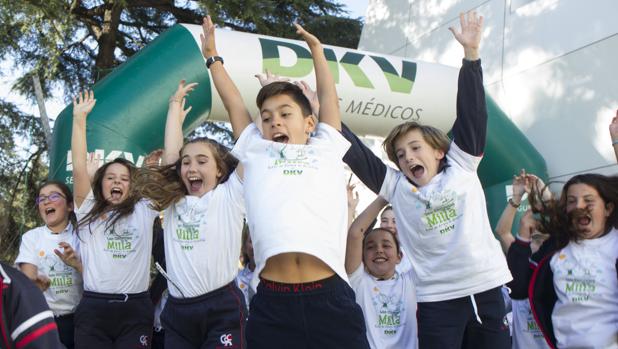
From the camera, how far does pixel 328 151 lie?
9.40 ft

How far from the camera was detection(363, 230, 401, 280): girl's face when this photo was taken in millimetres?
4188

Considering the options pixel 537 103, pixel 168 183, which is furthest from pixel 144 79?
pixel 537 103

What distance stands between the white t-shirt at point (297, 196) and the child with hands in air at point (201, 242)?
1.96 feet

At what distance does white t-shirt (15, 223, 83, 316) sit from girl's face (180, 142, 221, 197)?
3.43ft

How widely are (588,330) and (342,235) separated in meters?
1.45

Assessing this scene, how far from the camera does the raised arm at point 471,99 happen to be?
128 inches

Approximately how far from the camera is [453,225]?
10.5ft

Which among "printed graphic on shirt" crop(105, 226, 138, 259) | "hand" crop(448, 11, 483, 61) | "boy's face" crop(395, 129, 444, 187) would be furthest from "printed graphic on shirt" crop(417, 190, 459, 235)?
"printed graphic on shirt" crop(105, 226, 138, 259)

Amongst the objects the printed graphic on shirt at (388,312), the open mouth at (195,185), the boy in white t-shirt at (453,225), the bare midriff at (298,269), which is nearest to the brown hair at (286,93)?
the boy in white t-shirt at (453,225)

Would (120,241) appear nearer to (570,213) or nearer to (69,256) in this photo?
(69,256)

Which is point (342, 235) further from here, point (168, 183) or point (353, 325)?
point (168, 183)

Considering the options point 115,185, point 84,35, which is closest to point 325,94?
point 115,185

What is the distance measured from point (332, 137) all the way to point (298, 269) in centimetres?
59

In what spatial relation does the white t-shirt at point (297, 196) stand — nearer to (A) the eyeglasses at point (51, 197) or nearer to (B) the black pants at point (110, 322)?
(B) the black pants at point (110, 322)
